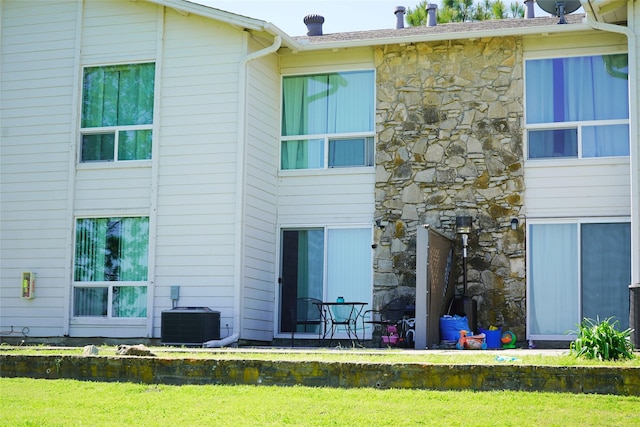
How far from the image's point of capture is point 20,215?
14453 mm

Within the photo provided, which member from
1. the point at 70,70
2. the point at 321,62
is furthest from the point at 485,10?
the point at 70,70

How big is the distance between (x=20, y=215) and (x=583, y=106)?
8.42 metres

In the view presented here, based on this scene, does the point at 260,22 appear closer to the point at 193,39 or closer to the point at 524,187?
the point at 193,39

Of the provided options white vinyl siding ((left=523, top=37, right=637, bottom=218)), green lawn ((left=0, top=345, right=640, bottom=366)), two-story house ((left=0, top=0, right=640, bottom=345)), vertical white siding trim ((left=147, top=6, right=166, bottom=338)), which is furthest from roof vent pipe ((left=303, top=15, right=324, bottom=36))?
green lawn ((left=0, top=345, right=640, bottom=366))

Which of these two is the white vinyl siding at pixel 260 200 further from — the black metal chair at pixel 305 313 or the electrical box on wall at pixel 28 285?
the electrical box on wall at pixel 28 285

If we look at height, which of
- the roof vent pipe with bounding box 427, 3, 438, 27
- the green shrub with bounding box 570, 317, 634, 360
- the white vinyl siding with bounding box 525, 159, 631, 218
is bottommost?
the green shrub with bounding box 570, 317, 634, 360

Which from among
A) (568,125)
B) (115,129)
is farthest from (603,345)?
(115,129)

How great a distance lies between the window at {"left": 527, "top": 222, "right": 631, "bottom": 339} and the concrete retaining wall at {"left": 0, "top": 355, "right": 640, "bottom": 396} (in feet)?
17.6

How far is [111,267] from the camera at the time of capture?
1394 cm

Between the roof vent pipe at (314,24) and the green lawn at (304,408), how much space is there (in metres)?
9.81

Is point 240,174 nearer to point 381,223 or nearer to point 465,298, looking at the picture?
point 381,223

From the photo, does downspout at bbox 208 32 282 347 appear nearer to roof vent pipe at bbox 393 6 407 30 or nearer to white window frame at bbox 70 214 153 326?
white window frame at bbox 70 214 153 326

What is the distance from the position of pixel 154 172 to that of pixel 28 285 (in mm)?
2580

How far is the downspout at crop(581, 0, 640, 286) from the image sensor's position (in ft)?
39.4
